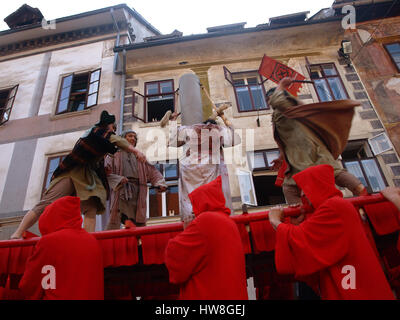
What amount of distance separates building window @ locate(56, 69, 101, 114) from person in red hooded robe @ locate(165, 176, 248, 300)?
8.53 meters

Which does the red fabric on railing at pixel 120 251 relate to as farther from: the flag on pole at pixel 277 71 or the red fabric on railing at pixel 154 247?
the flag on pole at pixel 277 71

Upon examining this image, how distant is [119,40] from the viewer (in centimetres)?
1084

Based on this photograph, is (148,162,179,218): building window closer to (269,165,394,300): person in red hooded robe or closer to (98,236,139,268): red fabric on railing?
(98,236,139,268): red fabric on railing

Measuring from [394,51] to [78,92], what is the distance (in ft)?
40.0

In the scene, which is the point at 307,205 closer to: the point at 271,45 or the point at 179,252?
the point at 179,252

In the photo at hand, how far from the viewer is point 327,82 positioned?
9.21 meters

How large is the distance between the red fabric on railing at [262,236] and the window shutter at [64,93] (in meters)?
9.14

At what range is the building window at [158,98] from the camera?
9.55m

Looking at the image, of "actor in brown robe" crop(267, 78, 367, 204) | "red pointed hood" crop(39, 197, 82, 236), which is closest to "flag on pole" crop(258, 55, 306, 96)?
"actor in brown robe" crop(267, 78, 367, 204)

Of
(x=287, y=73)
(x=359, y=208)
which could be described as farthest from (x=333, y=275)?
(x=287, y=73)

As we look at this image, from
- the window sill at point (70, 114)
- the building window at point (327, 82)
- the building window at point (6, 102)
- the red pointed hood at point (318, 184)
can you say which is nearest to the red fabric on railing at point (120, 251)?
the red pointed hood at point (318, 184)

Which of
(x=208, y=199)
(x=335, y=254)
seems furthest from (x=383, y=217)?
(x=208, y=199)

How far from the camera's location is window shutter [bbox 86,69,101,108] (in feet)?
31.1
